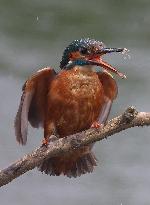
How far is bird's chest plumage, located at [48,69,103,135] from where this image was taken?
433 cm

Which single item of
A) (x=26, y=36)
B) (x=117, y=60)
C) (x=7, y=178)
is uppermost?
(x=26, y=36)

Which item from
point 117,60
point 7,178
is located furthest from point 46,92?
point 117,60

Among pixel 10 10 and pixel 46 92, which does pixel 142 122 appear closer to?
pixel 46 92

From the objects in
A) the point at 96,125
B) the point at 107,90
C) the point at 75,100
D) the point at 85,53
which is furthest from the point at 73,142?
the point at 107,90

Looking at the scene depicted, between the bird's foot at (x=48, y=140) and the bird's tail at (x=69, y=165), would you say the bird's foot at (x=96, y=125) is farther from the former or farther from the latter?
the bird's tail at (x=69, y=165)

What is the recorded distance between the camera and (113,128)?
376cm

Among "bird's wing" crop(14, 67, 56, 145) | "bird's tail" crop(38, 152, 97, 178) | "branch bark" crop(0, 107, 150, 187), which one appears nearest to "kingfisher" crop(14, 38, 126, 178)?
"bird's wing" crop(14, 67, 56, 145)

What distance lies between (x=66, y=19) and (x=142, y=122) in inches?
202

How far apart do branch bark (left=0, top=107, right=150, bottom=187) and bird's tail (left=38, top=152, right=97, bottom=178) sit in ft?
2.05

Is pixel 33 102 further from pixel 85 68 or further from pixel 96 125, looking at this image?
pixel 96 125

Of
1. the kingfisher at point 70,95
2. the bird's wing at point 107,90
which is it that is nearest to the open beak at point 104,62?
the kingfisher at point 70,95

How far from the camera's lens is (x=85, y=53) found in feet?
14.2

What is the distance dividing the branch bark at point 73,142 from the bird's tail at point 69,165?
0.63 meters

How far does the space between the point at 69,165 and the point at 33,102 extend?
1.18ft
